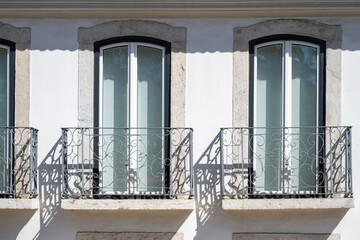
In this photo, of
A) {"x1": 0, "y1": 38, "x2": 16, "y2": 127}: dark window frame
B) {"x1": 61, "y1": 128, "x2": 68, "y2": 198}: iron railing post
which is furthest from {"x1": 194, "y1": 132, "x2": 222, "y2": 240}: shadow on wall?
{"x1": 0, "y1": 38, "x2": 16, "y2": 127}: dark window frame

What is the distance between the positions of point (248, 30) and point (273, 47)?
0.44 metres

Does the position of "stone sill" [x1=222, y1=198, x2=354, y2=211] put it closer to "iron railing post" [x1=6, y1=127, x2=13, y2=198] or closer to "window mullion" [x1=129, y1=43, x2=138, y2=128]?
"window mullion" [x1=129, y1=43, x2=138, y2=128]

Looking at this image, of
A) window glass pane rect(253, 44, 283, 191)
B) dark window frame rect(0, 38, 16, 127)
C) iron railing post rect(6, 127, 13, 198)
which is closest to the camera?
iron railing post rect(6, 127, 13, 198)

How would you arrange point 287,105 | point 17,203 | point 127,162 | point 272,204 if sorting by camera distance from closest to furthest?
point 272,204
point 17,203
point 127,162
point 287,105

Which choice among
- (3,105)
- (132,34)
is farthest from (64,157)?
(132,34)

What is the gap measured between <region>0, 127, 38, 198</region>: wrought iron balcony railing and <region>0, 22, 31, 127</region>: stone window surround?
0.58 ft

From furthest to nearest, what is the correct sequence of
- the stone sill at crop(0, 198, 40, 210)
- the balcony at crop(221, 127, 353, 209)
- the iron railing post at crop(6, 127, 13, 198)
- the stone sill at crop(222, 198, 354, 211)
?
the iron railing post at crop(6, 127, 13, 198) → the balcony at crop(221, 127, 353, 209) → the stone sill at crop(0, 198, 40, 210) → the stone sill at crop(222, 198, 354, 211)

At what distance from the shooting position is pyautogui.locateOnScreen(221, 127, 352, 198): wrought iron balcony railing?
8570 mm

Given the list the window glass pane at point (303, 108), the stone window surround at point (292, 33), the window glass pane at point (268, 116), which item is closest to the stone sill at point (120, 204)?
the window glass pane at point (268, 116)

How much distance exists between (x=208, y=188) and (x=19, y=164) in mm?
2548

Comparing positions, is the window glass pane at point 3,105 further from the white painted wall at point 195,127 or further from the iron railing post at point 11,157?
the white painted wall at point 195,127

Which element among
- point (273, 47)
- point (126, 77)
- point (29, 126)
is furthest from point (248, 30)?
point (29, 126)

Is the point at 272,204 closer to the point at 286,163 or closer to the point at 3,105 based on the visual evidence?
the point at 286,163

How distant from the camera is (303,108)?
8891 millimetres
